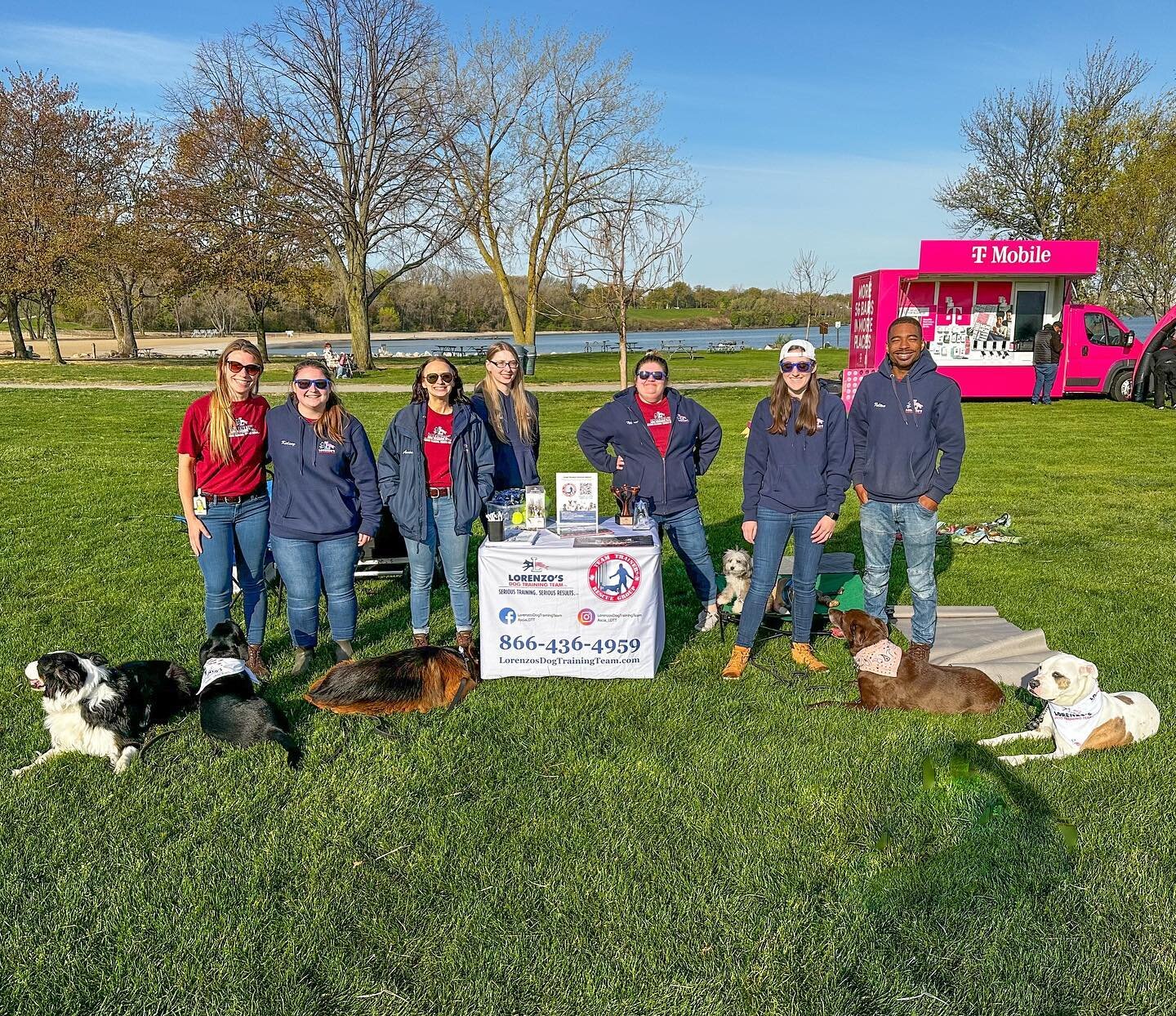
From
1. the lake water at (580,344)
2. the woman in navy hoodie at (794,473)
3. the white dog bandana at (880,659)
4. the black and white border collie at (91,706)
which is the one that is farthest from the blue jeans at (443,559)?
the lake water at (580,344)

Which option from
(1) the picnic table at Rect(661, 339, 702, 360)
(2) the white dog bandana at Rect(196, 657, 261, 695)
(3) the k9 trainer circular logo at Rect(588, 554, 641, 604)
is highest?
(1) the picnic table at Rect(661, 339, 702, 360)

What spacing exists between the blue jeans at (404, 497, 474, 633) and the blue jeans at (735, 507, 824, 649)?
5.78 ft

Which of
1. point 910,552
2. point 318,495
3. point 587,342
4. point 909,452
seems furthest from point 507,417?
point 587,342

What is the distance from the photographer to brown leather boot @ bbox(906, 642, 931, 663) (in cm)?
473

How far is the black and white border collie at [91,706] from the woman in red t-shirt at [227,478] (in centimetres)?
79

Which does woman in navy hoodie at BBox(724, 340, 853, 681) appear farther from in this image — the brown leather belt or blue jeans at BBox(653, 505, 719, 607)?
the brown leather belt

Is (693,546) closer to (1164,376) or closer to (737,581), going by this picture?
(737,581)

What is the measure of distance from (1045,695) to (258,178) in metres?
35.1

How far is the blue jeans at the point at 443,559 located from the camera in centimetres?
500

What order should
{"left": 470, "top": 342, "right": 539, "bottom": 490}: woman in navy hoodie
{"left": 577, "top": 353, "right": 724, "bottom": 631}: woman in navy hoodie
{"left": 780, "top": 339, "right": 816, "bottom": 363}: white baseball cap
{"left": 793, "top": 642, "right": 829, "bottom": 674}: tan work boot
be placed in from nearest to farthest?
{"left": 780, "top": 339, "right": 816, "bottom": 363}: white baseball cap → {"left": 793, "top": 642, "right": 829, "bottom": 674}: tan work boot → {"left": 577, "top": 353, "right": 724, "bottom": 631}: woman in navy hoodie → {"left": 470, "top": 342, "right": 539, "bottom": 490}: woman in navy hoodie

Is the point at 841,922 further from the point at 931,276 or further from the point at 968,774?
the point at 931,276

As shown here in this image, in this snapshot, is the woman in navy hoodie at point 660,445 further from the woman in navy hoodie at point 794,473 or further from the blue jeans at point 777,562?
the blue jeans at point 777,562

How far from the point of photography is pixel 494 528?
4887 millimetres

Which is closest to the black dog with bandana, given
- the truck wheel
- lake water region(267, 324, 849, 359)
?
the truck wheel
